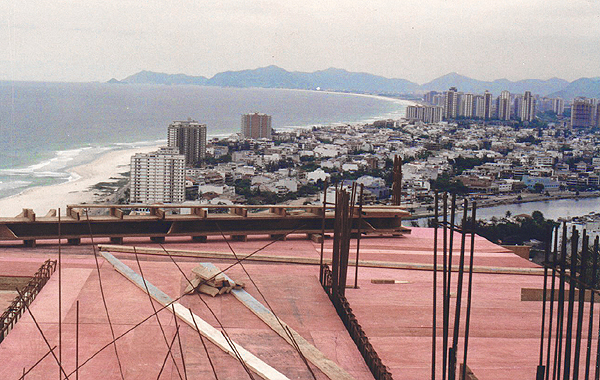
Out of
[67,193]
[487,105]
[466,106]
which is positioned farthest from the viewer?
[466,106]

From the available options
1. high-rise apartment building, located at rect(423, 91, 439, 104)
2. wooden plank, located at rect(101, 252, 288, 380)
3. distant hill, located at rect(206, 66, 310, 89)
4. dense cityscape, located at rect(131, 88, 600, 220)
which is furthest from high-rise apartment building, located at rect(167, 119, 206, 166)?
high-rise apartment building, located at rect(423, 91, 439, 104)

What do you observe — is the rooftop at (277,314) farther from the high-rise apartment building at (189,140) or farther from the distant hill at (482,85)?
the distant hill at (482,85)

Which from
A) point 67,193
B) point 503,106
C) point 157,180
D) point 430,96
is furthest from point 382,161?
point 430,96

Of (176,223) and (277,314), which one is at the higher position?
(176,223)

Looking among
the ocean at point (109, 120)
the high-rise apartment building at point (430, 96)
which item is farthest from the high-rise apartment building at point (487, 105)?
the ocean at point (109, 120)

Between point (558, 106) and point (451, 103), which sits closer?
point (558, 106)

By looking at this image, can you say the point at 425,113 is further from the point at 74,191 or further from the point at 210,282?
the point at 210,282

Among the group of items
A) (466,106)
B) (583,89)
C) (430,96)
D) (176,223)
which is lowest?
(176,223)
